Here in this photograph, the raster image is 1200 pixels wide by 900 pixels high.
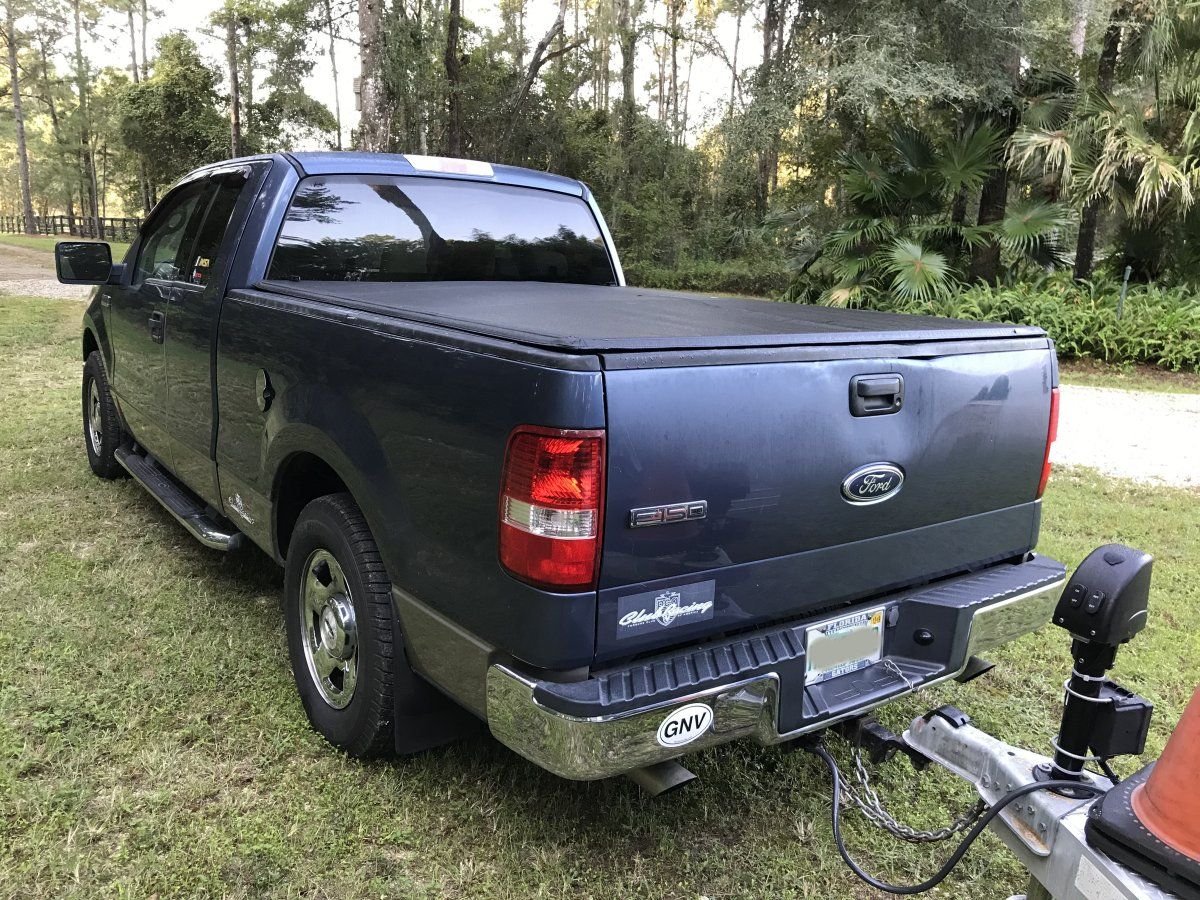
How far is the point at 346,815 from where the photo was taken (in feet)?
8.39

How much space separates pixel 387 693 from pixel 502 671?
0.62m

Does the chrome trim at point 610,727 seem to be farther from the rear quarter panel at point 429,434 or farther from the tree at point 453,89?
the tree at point 453,89

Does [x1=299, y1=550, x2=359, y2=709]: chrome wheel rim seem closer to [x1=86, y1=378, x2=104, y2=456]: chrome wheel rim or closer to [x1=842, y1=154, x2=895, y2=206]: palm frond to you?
[x1=86, y1=378, x2=104, y2=456]: chrome wheel rim

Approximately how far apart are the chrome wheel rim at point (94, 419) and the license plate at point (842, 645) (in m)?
4.77

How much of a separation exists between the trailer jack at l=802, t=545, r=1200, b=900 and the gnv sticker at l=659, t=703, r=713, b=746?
55 centimetres

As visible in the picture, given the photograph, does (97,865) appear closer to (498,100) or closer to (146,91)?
(498,100)

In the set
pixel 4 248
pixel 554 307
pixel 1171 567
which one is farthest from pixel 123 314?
pixel 4 248

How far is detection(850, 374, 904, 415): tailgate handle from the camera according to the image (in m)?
2.24

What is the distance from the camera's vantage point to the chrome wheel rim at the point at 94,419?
18.0ft

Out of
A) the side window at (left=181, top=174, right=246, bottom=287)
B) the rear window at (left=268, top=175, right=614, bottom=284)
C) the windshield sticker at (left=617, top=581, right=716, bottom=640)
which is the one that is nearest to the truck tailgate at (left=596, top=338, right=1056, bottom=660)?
the windshield sticker at (left=617, top=581, right=716, bottom=640)

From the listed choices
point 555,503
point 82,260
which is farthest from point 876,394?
point 82,260

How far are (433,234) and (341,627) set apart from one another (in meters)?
1.87

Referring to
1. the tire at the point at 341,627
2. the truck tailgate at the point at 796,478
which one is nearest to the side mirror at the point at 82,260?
the tire at the point at 341,627

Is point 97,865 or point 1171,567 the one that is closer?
point 97,865
